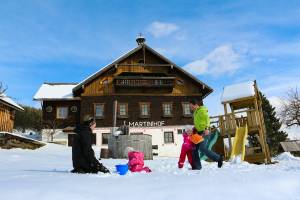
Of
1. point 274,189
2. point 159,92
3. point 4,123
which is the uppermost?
point 159,92

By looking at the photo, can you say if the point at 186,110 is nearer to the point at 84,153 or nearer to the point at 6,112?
the point at 6,112

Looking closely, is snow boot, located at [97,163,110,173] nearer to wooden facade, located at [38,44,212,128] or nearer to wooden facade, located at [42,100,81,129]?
wooden facade, located at [38,44,212,128]

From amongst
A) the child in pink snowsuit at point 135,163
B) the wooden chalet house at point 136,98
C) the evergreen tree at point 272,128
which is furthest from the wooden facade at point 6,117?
the evergreen tree at point 272,128

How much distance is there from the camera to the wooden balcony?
28.9 metres

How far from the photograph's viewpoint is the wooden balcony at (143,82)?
2894 cm

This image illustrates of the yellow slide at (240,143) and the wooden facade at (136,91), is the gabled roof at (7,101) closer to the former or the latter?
the wooden facade at (136,91)

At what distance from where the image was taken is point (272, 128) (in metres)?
39.6

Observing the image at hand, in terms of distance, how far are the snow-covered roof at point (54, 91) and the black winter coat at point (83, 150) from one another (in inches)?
914

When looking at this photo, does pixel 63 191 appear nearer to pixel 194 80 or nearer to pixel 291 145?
pixel 194 80

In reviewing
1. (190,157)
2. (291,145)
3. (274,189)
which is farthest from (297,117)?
(274,189)

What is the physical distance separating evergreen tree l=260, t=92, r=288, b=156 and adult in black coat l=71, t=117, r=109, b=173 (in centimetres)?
3487

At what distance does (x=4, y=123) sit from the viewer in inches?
1032

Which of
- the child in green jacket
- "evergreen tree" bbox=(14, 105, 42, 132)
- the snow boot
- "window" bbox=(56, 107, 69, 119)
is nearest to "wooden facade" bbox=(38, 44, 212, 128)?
"window" bbox=(56, 107, 69, 119)

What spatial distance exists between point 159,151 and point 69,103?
339 inches
